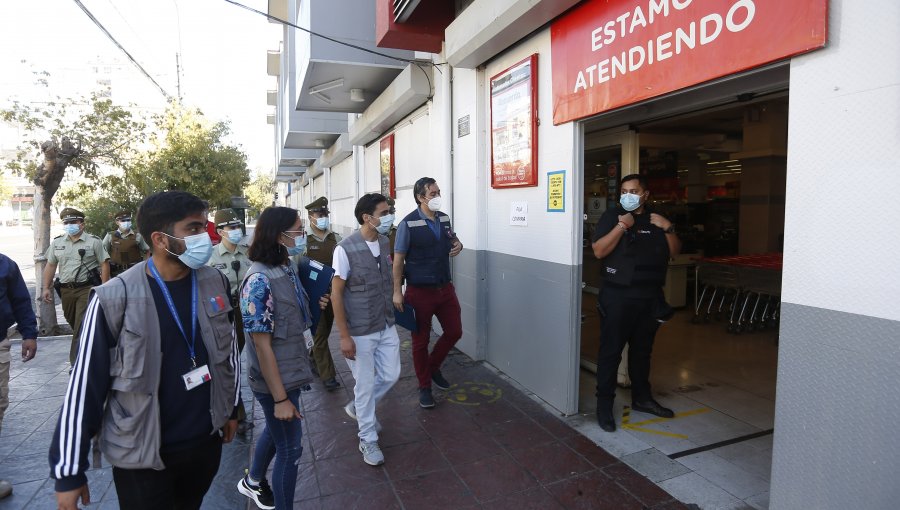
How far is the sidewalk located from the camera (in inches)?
126

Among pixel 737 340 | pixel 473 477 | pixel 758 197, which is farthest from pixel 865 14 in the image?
pixel 758 197

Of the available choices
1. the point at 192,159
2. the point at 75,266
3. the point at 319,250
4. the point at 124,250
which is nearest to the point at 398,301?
the point at 319,250

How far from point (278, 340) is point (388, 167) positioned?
694cm

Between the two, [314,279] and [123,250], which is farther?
[123,250]

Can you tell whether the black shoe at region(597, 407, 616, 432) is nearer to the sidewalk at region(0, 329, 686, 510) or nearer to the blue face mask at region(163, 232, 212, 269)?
the sidewalk at region(0, 329, 686, 510)

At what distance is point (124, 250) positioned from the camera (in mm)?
6586

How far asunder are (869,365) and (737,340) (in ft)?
15.9

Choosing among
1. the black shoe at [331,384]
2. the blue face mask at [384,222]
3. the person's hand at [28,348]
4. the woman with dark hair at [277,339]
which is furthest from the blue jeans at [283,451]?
the black shoe at [331,384]

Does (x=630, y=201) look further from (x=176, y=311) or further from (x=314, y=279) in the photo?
(x=176, y=311)

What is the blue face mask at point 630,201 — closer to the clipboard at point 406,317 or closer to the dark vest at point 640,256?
the dark vest at point 640,256

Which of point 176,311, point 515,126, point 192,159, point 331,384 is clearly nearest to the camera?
point 176,311

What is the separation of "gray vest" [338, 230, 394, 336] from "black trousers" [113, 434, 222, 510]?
144cm

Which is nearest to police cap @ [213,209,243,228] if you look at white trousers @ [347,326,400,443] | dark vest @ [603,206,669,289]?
white trousers @ [347,326,400,443]

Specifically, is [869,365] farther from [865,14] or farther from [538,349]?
[538,349]
